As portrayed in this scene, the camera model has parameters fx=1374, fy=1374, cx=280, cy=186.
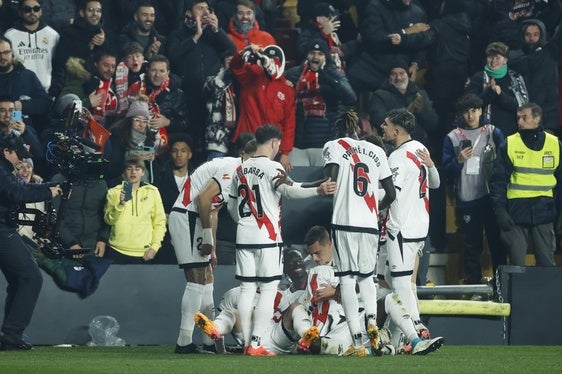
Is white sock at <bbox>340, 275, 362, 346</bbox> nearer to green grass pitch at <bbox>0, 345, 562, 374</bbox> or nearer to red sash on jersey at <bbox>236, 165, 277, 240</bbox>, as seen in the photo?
green grass pitch at <bbox>0, 345, 562, 374</bbox>

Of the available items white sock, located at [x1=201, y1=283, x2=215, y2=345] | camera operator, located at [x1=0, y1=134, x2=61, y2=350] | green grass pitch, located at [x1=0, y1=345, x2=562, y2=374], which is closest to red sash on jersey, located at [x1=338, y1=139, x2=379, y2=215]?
green grass pitch, located at [x1=0, y1=345, x2=562, y2=374]

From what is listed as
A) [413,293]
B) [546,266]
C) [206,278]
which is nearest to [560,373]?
[413,293]

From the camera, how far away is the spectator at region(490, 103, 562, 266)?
16.9m

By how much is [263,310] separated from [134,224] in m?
3.54

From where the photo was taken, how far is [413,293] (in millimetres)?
13766

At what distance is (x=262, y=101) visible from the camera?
17.1 m

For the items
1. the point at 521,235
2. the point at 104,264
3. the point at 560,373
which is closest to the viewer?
the point at 560,373

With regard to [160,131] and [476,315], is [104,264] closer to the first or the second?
[160,131]

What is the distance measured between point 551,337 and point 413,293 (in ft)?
10.5

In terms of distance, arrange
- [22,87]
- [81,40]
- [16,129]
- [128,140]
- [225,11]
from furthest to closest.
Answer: [225,11]
[81,40]
[128,140]
[22,87]
[16,129]

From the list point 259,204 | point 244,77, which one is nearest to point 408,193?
point 259,204

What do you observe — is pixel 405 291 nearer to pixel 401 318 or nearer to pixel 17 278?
pixel 401 318

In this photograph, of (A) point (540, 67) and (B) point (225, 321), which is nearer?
(B) point (225, 321)

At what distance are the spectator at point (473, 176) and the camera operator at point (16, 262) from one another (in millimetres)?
5964
